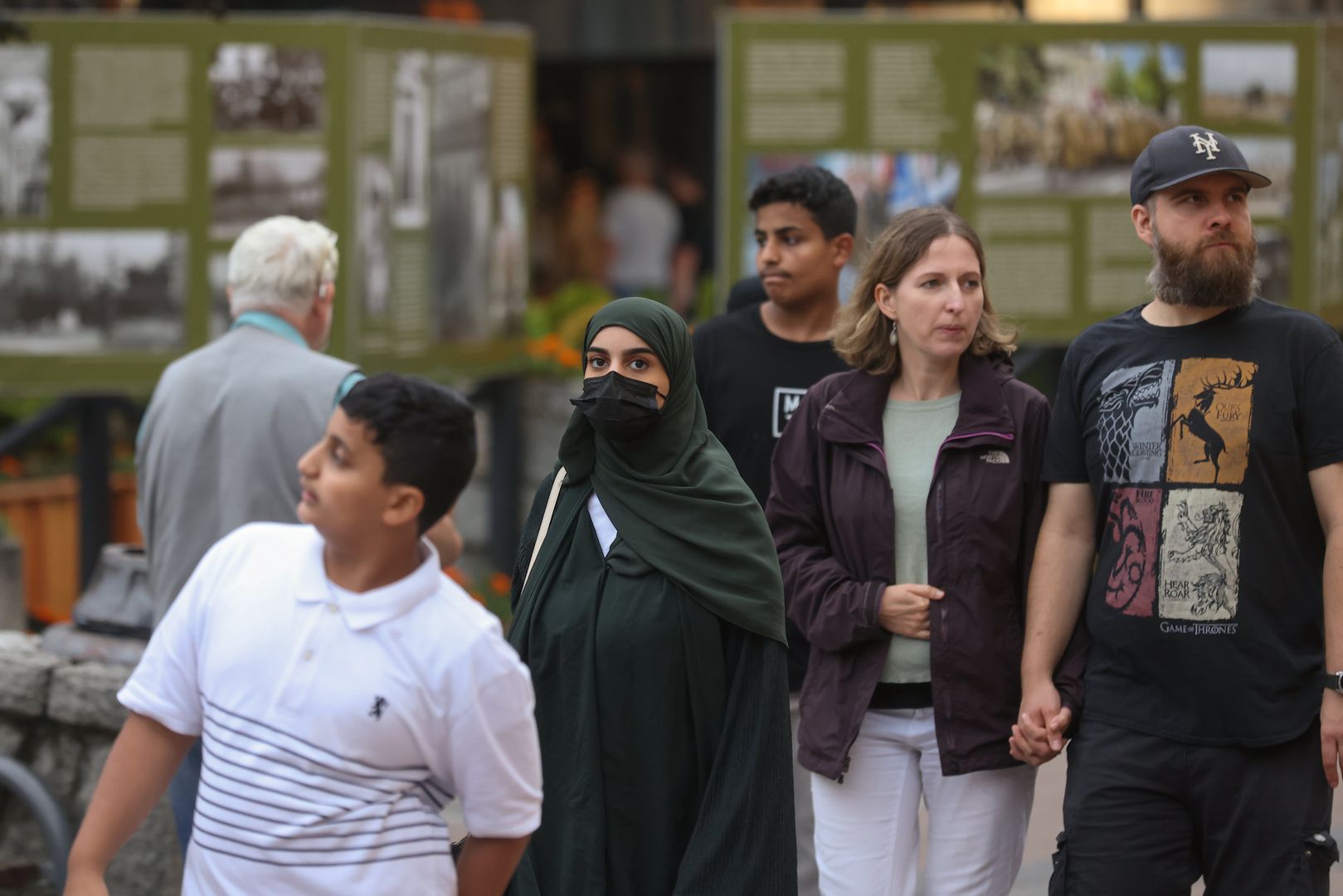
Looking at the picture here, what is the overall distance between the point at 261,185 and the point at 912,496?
190 inches

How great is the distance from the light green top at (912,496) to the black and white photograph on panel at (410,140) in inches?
188

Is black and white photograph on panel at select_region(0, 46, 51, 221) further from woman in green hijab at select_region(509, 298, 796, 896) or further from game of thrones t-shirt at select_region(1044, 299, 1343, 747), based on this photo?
game of thrones t-shirt at select_region(1044, 299, 1343, 747)

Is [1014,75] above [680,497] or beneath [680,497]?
above

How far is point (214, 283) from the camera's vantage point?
8188mm

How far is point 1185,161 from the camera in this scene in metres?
3.85

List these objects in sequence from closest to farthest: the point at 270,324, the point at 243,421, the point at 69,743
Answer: the point at 243,421, the point at 270,324, the point at 69,743

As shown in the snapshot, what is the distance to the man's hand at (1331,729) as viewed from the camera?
3.64m

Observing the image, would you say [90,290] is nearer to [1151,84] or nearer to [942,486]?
[1151,84]

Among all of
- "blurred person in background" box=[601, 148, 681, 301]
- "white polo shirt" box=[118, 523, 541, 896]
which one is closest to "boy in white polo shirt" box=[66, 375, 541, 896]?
"white polo shirt" box=[118, 523, 541, 896]

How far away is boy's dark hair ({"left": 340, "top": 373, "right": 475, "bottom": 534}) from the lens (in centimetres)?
273

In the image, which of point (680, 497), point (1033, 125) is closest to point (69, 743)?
point (680, 497)

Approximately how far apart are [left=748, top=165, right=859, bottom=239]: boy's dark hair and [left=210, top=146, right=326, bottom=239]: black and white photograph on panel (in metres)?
3.53

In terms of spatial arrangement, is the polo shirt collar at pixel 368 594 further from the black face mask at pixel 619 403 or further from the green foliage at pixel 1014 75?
the green foliage at pixel 1014 75

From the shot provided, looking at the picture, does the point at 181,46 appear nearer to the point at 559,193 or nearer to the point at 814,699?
the point at 814,699
